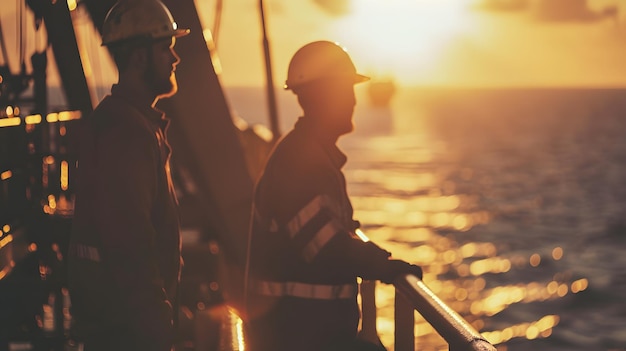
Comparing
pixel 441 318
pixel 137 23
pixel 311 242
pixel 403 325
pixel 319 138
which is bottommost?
pixel 441 318

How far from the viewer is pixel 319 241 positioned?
4.00m

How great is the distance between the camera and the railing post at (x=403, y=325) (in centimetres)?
429

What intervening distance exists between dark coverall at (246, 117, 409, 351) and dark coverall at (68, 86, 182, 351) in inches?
19.4

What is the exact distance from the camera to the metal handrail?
312 cm

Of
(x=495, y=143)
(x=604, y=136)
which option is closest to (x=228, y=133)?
(x=495, y=143)

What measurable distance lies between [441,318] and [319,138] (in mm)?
1047

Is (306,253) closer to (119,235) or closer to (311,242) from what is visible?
(311,242)

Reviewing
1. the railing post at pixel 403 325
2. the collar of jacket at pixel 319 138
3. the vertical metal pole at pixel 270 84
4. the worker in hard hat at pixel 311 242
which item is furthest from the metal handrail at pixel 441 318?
the vertical metal pole at pixel 270 84

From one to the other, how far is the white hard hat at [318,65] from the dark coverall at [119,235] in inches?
29.3

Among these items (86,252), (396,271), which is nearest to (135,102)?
(86,252)

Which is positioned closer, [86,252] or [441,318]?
[441,318]

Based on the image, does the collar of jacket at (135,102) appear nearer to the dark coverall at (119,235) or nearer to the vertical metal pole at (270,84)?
the dark coverall at (119,235)

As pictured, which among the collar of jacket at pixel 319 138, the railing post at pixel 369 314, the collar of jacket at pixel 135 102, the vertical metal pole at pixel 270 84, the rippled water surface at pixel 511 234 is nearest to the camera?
the collar of jacket at pixel 135 102

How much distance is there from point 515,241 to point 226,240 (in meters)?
59.4
